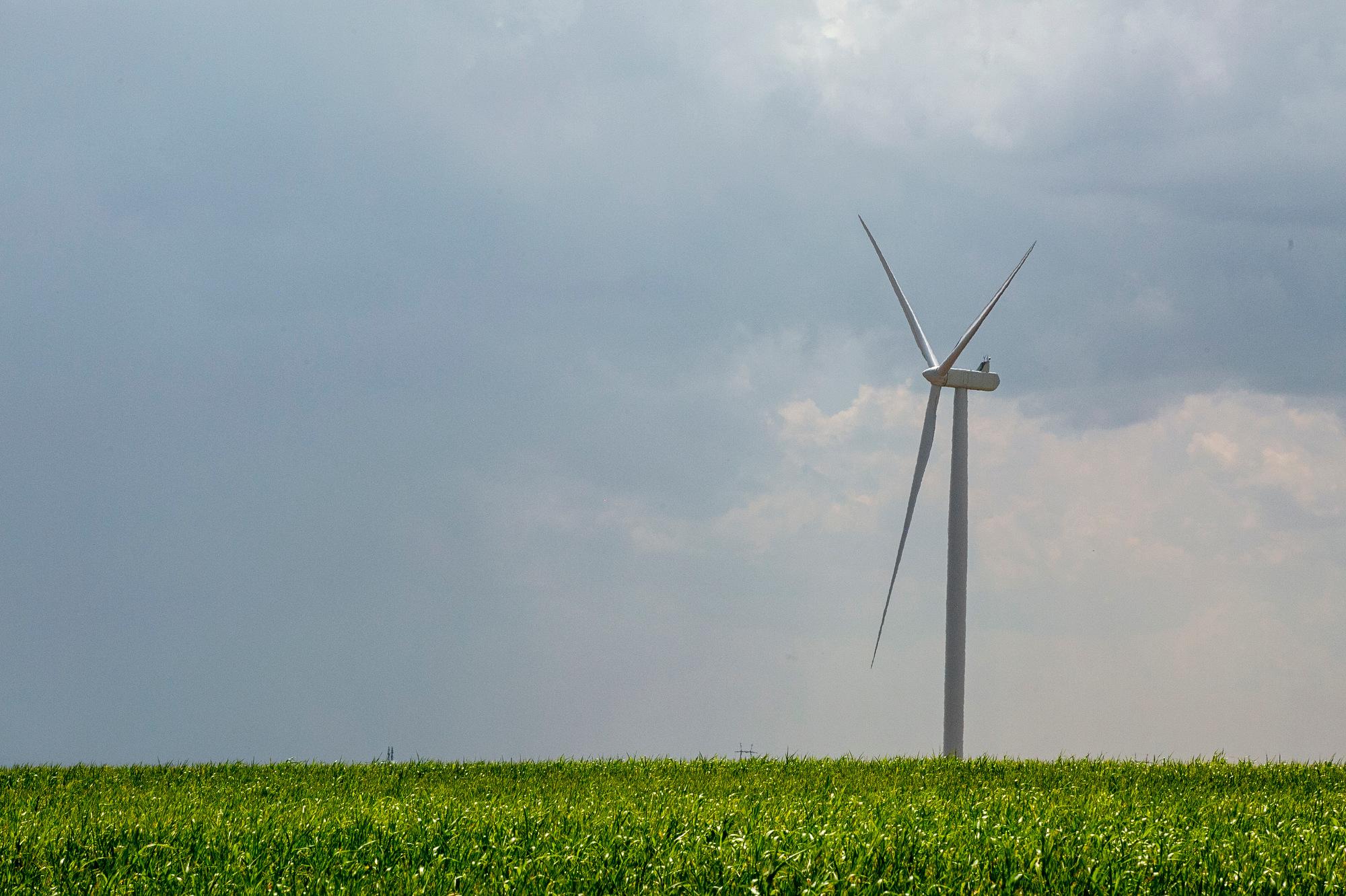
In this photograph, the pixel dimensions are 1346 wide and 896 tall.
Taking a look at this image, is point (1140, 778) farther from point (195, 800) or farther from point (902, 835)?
point (195, 800)

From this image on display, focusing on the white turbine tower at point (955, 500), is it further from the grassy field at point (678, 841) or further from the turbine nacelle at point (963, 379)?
the grassy field at point (678, 841)

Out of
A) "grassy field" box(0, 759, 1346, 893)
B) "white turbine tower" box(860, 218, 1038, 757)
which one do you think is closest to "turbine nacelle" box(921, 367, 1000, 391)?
"white turbine tower" box(860, 218, 1038, 757)

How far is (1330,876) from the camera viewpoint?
8.84m

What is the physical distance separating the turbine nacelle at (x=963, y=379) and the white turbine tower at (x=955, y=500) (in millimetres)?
15

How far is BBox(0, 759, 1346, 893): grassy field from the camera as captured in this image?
27.3ft

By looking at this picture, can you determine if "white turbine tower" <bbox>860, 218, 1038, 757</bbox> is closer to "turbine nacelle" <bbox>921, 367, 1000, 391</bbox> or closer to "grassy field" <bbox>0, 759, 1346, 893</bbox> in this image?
"turbine nacelle" <bbox>921, 367, 1000, 391</bbox>

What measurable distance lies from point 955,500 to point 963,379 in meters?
2.90

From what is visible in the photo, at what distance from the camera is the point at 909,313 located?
2712 centimetres

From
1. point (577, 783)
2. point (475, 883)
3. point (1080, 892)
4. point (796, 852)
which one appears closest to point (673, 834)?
point (796, 852)

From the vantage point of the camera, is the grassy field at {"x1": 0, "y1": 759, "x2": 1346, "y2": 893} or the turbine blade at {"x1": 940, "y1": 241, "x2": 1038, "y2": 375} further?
the turbine blade at {"x1": 940, "y1": 241, "x2": 1038, "y2": 375}

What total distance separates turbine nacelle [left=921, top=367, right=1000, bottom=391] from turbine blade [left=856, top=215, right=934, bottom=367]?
685mm

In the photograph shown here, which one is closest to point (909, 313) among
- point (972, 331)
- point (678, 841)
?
point (972, 331)

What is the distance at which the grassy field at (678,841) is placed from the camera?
834 centimetres

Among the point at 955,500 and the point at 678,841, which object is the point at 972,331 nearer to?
the point at 955,500
